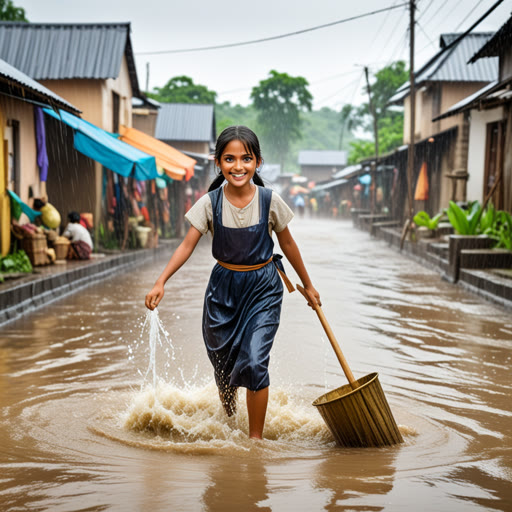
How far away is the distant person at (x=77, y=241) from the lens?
1478 centimetres

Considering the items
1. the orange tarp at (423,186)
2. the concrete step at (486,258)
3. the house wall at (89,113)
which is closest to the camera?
the concrete step at (486,258)

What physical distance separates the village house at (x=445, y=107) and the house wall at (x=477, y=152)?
2.68m

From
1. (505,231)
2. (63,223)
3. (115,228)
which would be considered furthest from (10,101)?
(505,231)

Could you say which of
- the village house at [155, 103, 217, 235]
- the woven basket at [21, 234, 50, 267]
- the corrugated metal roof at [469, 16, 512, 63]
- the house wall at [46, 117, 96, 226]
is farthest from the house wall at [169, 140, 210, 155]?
the woven basket at [21, 234, 50, 267]

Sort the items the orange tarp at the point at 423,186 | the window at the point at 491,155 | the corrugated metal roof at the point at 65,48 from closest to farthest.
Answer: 1. the window at the point at 491,155
2. the corrugated metal roof at the point at 65,48
3. the orange tarp at the point at 423,186

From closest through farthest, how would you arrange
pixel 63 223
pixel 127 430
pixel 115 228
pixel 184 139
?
pixel 127 430 < pixel 63 223 < pixel 115 228 < pixel 184 139

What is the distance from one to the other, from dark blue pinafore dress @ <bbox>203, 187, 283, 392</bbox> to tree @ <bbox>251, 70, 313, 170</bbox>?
263 feet

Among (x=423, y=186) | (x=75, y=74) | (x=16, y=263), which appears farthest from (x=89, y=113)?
(x=423, y=186)

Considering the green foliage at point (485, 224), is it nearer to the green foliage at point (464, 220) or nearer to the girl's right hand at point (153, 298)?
the green foliage at point (464, 220)

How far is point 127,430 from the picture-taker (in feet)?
A: 15.1

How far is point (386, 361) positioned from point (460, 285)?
6.91 metres

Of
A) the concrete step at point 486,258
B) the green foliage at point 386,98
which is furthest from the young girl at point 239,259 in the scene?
the green foliage at point 386,98

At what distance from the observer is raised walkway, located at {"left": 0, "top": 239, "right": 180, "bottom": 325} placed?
30.8 ft

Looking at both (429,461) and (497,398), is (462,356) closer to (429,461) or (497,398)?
(497,398)
